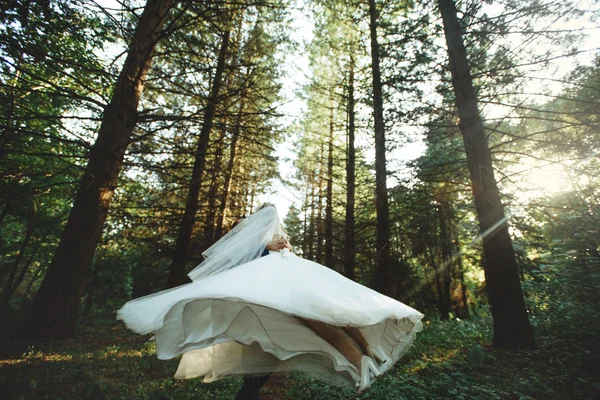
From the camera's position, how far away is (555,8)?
5613 millimetres

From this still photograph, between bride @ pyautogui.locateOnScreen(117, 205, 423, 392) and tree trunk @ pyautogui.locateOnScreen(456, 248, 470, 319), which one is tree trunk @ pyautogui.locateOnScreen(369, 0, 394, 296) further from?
tree trunk @ pyautogui.locateOnScreen(456, 248, 470, 319)

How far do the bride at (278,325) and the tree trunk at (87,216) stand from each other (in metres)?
3.61

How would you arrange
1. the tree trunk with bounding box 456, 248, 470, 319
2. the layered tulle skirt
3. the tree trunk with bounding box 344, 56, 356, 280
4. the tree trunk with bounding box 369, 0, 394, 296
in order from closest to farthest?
1. the layered tulle skirt
2. the tree trunk with bounding box 369, 0, 394, 296
3. the tree trunk with bounding box 344, 56, 356, 280
4. the tree trunk with bounding box 456, 248, 470, 319

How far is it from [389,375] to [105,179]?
6.71 meters

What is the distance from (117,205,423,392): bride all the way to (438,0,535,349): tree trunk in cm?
480

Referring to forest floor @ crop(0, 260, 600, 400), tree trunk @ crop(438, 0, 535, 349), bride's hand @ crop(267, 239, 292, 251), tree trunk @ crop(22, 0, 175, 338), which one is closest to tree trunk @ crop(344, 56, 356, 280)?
tree trunk @ crop(438, 0, 535, 349)

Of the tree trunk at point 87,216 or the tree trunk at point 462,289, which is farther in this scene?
the tree trunk at point 462,289

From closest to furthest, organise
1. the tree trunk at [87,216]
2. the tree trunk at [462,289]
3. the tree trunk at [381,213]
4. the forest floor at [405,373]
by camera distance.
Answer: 1. the forest floor at [405,373]
2. the tree trunk at [87,216]
3. the tree trunk at [381,213]
4. the tree trunk at [462,289]

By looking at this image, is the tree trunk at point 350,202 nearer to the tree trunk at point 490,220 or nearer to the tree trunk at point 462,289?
the tree trunk at point 490,220

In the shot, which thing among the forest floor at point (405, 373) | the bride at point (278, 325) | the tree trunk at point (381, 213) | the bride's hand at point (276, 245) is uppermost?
the tree trunk at point (381, 213)

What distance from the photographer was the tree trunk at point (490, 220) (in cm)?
555

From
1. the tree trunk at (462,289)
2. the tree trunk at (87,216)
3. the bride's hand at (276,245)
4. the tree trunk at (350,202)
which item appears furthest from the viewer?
the tree trunk at (462,289)

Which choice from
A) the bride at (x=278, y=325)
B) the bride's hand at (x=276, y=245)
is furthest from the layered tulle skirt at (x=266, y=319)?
the bride's hand at (x=276, y=245)

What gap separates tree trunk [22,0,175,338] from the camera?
482 cm
